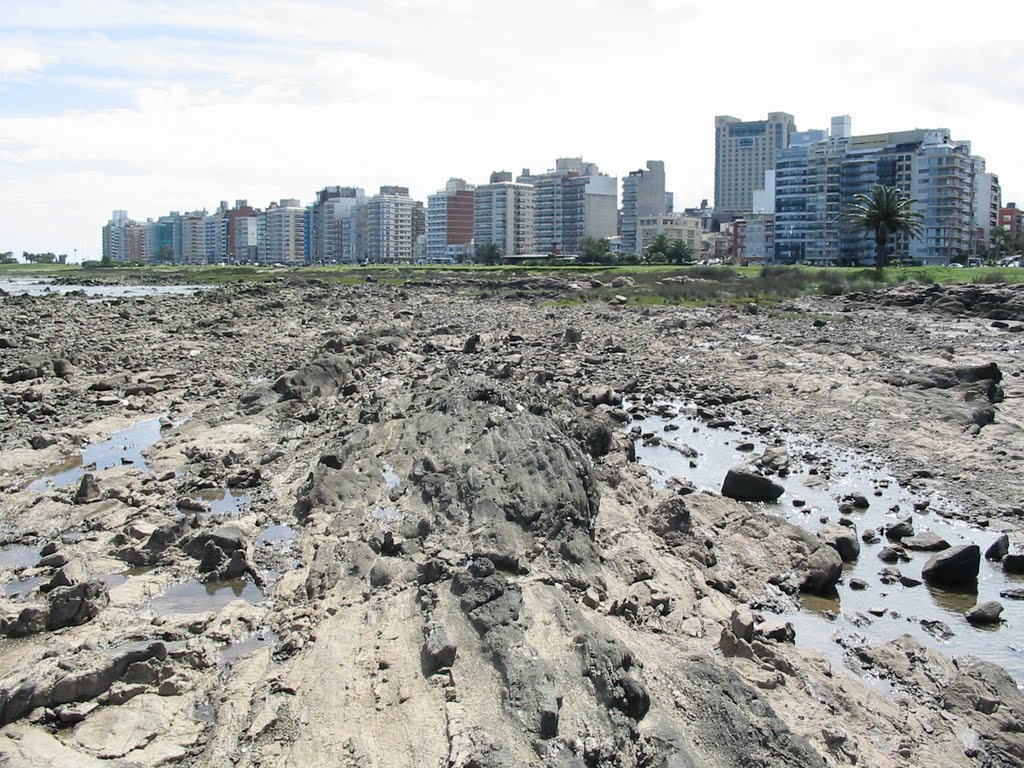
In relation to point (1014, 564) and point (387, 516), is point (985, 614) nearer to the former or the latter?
point (1014, 564)

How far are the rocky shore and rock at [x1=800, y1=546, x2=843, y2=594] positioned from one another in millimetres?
31

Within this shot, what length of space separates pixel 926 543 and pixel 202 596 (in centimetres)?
1096

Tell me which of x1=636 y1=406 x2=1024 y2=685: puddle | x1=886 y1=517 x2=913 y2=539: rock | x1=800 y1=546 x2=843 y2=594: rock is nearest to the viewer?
x1=636 y1=406 x2=1024 y2=685: puddle

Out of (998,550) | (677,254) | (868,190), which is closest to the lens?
(998,550)

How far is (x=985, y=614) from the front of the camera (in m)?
11.9

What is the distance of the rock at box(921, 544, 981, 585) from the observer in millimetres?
13031

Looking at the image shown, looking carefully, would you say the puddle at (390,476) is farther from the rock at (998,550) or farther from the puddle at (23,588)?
the rock at (998,550)

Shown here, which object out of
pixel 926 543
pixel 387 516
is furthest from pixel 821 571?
pixel 387 516

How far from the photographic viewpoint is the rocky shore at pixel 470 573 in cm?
808

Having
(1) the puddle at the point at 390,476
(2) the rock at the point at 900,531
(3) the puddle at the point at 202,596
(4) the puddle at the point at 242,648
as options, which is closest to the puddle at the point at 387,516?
(1) the puddle at the point at 390,476

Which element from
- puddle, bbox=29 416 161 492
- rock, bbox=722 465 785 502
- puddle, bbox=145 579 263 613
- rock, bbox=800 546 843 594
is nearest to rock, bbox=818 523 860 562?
rock, bbox=800 546 843 594

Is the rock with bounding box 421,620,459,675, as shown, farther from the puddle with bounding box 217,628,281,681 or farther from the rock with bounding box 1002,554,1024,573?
the rock with bounding box 1002,554,1024,573

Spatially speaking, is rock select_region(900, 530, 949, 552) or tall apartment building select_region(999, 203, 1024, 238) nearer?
rock select_region(900, 530, 949, 552)

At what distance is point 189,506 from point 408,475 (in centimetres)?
384
